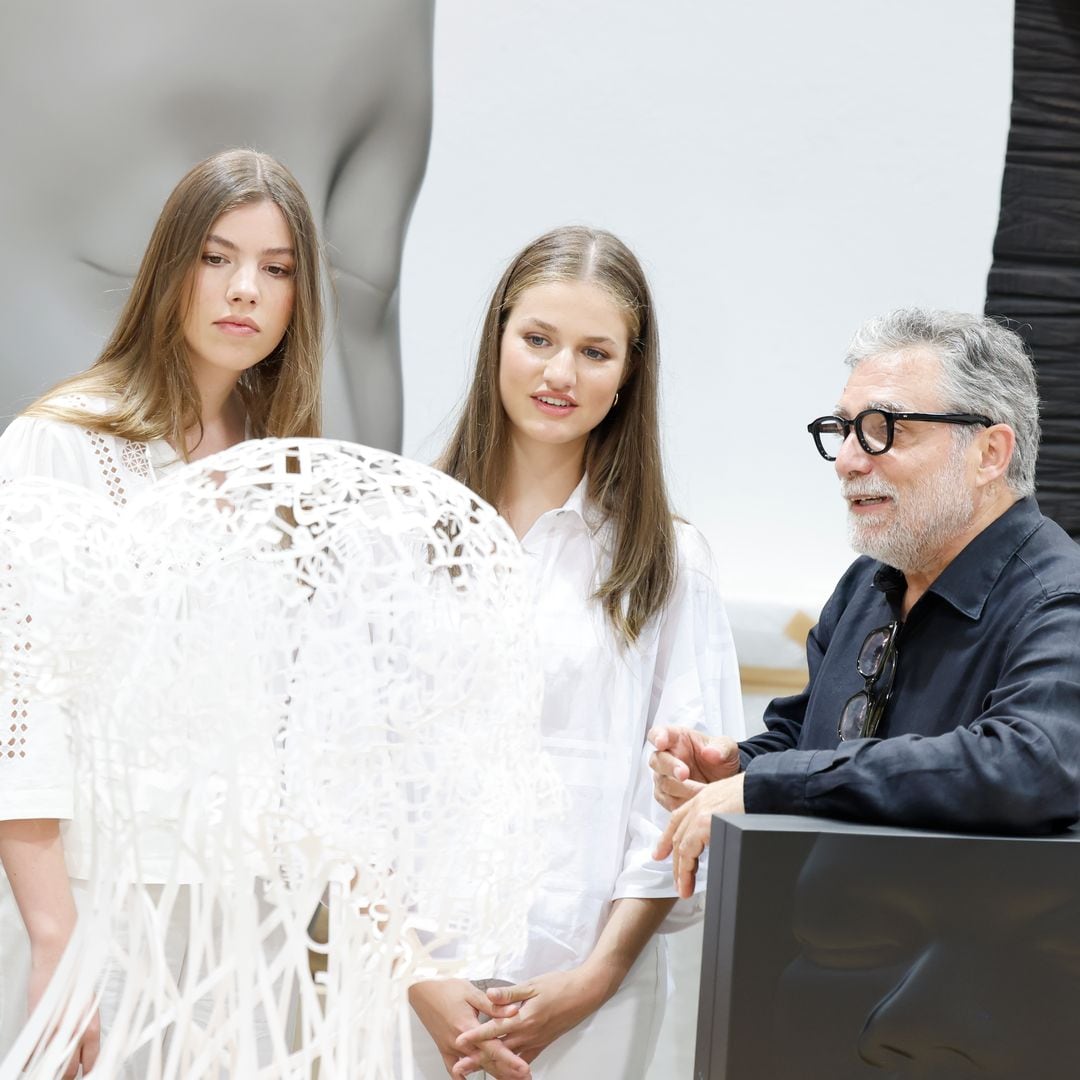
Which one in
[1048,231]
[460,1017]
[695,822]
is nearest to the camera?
[695,822]

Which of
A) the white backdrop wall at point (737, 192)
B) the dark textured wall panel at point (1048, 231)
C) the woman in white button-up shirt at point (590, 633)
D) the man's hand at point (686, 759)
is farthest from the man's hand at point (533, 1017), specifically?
the dark textured wall panel at point (1048, 231)

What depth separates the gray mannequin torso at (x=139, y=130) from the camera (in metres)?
2.51

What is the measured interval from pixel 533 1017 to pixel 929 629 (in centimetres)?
70

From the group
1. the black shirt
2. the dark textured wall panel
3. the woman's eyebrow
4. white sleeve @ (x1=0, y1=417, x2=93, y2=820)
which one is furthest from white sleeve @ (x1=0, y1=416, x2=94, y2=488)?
the dark textured wall panel

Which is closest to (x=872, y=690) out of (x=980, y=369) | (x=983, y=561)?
(x=983, y=561)

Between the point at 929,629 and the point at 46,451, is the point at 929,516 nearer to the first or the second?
the point at 929,629

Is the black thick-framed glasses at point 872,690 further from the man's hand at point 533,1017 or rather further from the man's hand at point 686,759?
the man's hand at point 533,1017

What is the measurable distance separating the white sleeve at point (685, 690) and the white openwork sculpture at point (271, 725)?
713 mm

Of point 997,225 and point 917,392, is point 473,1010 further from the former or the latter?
point 997,225

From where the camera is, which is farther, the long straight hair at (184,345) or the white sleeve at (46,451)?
the long straight hair at (184,345)

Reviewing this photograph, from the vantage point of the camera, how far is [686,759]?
5.65 ft

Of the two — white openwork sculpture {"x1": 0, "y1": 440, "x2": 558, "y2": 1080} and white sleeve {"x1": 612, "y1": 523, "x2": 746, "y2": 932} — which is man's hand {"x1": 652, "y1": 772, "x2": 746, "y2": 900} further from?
white openwork sculpture {"x1": 0, "y1": 440, "x2": 558, "y2": 1080}

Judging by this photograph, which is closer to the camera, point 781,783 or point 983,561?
point 781,783

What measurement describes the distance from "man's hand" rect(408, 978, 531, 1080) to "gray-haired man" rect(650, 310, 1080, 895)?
0.33 m
